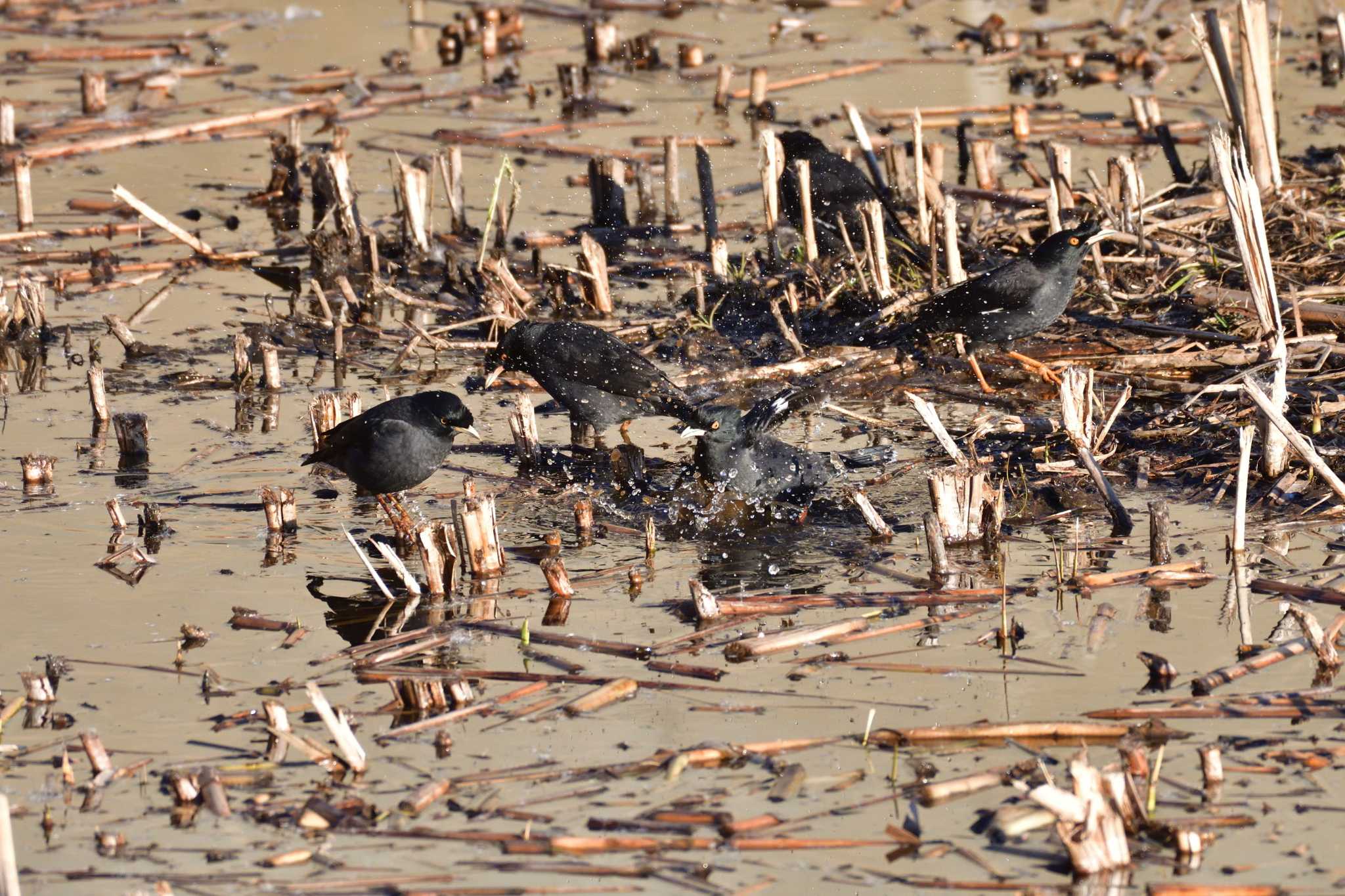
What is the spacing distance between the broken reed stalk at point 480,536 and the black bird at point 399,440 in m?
0.53

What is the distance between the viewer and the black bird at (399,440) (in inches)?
282

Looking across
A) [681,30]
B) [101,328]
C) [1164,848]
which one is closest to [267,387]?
[101,328]

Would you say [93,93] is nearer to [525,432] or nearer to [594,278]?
[594,278]

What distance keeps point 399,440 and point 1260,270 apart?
159 inches

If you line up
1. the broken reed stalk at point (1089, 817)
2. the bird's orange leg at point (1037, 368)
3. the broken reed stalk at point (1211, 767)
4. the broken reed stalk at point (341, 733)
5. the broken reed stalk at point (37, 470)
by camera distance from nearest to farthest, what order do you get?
the broken reed stalk at point (1089, 817) → the broken reed stalk at point (1211, 767) → the broken reed stalk at point (341, 733) → the broken reed stalk at point (37, 470) → the bird's orange leg at point (1037, 368)

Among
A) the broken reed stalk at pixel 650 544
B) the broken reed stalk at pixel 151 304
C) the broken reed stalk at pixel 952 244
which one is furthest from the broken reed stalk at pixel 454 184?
the broken reed stalk at pixel 650 544

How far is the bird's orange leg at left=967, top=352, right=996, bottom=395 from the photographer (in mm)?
8984

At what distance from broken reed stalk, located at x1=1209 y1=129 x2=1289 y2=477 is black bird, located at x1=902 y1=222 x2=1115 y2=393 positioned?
1287mm

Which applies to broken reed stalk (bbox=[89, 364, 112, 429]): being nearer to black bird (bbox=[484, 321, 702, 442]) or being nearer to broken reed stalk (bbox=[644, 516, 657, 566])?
black bird (bbox=[484, 321, 702, 442])

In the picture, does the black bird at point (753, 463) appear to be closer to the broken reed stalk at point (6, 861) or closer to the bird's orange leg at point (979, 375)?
the bird's orange leg at point (979, 375)

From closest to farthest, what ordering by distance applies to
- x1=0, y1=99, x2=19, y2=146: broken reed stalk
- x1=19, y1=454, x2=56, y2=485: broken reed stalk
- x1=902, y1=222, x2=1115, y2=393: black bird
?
x1=19, y1=454, x2=56, y2=485: broken reed stalk → x1=902, y1=222, x2=1115, y2=393: black bird → x1=0, y1=99, x2=19, y2=146: broken reed stalk

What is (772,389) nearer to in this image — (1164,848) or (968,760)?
(968,760)

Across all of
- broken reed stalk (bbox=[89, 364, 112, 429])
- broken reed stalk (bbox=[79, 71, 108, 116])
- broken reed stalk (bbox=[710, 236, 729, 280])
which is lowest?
broken reed stalk (bbox=[89, 364, 112, 429])

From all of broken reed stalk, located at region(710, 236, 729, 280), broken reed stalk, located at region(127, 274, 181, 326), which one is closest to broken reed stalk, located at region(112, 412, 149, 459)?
broken reed stalk, located at region(127, 274, 181, 326)
